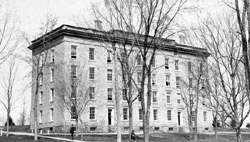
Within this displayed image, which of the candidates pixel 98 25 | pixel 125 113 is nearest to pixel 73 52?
pixel 125 113

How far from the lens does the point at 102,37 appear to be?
74.9 feet

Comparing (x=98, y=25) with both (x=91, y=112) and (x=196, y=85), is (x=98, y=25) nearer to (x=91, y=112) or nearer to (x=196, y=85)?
(x=196, y=85)

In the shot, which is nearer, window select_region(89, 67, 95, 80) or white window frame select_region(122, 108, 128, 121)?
window select_region(89, 67, 95, 80)

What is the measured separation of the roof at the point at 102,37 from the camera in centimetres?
1931

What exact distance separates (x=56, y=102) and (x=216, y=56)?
34603 millimetres

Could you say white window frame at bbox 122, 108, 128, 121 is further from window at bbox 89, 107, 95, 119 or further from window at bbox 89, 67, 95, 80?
window at bbox 89, 67, 95, 80

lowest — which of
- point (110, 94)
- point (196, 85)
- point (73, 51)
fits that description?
point (110, 94)

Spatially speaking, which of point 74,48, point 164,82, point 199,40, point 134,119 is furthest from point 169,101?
point 199,40

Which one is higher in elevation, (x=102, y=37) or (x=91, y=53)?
(x=91, y=53)

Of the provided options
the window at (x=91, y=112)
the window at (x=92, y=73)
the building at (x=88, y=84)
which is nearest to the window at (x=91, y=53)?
the building at (x=88, y=84)

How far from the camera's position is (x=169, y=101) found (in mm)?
57625

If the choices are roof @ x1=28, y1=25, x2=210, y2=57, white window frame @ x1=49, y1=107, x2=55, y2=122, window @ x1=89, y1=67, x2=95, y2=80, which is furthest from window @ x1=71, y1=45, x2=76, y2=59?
white window frame @ x1=49, y1=107, x2=55, y2=122

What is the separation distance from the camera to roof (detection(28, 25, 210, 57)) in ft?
63.4

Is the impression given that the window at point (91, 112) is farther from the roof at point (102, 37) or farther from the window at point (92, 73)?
the roof at point (102, 37)
